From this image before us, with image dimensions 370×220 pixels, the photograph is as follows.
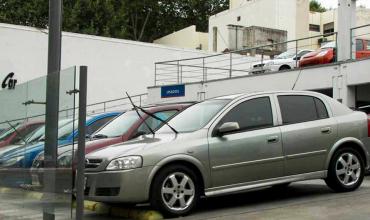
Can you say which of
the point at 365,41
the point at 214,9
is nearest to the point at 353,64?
the point at 365,41

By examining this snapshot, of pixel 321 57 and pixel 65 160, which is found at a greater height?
pixel 321 57

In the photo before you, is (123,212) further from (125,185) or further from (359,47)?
(359,47)

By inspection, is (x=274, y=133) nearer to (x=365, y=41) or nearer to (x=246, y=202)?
(x=246, y=202)

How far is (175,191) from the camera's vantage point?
7.50 meters

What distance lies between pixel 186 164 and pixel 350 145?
2.91 metres

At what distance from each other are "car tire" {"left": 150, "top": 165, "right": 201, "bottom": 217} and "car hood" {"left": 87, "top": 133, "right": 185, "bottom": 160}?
1.23 feet

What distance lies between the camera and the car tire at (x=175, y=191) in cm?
737

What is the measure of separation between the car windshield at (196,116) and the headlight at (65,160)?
2269 mm

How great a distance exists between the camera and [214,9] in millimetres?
54875

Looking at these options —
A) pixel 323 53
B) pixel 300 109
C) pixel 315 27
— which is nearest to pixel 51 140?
pixel 300 109

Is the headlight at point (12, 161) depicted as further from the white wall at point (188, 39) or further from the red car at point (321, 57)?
the white wall at point (188, 39)

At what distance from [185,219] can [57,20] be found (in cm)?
303

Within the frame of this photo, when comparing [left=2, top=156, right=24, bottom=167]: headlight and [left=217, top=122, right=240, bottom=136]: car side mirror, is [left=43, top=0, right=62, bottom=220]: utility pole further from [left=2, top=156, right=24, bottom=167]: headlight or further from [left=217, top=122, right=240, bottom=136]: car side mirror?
[left=217, top=122, right=240, bottom=136]: car side mirror

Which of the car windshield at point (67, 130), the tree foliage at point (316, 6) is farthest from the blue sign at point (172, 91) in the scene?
the tree foliage at point (316, 6)
